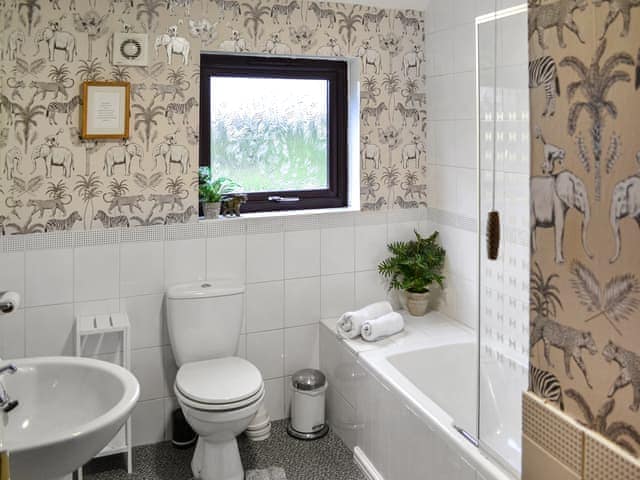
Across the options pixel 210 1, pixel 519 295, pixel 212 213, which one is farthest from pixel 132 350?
pixel 519 295

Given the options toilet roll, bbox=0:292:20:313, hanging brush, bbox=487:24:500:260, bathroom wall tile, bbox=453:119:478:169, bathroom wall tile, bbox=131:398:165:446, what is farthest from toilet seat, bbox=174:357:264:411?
bathroom wall tile, bbox=453:119:478:169

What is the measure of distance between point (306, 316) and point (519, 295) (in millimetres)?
1831

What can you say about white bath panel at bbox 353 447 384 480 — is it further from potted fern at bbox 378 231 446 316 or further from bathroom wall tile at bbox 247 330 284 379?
potted fern at bbox 378 231 446 316

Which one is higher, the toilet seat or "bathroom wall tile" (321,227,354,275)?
"bathroom wall tile" (321,227,354,275)

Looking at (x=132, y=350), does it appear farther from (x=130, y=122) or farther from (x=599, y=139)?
(x=599, y=139)

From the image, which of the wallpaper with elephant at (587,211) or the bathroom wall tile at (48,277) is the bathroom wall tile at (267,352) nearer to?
the bathroom wall tile at (48,277)

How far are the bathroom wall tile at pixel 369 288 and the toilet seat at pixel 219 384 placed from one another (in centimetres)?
85

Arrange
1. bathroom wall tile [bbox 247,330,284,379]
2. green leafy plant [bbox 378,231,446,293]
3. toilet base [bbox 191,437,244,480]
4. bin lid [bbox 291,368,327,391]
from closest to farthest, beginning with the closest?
toilet base [bbox 191,437,244,480], bin lid [bbox 291,368,327,391], bathroom wall tile [bbox 247,330,284,379], green leafy plant [bbox 378,231,446,293]

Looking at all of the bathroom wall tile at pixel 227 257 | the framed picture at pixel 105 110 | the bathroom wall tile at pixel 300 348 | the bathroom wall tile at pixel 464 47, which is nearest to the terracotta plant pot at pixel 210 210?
the bathroom wall tile at pixel 227 257

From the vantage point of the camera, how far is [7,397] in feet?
5.59

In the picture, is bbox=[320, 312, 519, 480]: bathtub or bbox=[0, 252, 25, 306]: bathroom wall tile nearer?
bbox=[320, 312, 519, 480]: bathtub

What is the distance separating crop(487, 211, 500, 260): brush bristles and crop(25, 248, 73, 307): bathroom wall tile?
1.98 m

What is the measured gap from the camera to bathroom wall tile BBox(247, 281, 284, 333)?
130 inches

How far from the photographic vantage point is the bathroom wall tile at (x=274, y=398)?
340 cm
